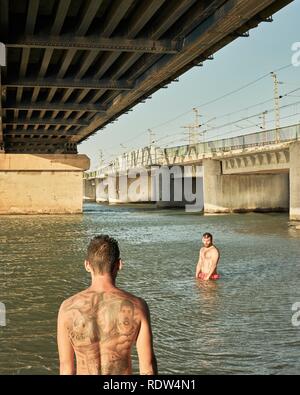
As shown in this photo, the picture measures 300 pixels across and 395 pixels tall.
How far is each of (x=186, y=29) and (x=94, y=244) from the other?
48.1ft

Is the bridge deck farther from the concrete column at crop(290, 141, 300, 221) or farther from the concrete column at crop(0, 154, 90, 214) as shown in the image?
the concrete column at crop(0, 154, 90, 214)

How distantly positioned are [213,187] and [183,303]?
4390 centimetres

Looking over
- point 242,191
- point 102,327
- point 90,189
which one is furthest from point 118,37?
point 90,189

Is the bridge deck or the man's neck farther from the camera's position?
the bridge deck

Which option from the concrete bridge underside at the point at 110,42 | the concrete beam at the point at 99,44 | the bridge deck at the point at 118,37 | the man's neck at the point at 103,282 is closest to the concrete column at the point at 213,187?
the concrete bridge underside at the point at 110,42

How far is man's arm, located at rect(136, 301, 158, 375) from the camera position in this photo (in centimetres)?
370

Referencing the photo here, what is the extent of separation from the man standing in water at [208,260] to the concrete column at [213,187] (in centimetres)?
4071

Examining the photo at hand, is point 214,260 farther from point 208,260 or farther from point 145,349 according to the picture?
point 145,349

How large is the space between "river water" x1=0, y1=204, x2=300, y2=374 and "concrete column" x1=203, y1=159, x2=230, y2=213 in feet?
104

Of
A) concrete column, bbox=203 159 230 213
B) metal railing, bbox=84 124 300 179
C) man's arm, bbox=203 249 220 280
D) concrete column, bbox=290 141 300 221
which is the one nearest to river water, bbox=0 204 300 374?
man's arm, bbox=203 249 220 280

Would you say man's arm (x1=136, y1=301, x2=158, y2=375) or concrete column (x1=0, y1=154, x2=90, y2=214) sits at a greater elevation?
concrete column (x1=0, y1=154, x2=90, y2=214)

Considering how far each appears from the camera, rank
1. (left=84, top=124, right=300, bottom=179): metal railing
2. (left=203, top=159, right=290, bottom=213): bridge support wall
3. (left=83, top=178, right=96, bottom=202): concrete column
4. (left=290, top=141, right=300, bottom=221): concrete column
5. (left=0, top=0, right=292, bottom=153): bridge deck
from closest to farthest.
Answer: (left=0, top=0, right=292, bottom=153): bridge deck → (left=290, top=141, right=300, bottom=221): concrete column → (left=84, top=124, right=300, bottom=179): metal railing → (left=203, top=159, right=290, bottom=213): bridge support wall → (left=83, top=178, right=96, bottom=202): concrete column

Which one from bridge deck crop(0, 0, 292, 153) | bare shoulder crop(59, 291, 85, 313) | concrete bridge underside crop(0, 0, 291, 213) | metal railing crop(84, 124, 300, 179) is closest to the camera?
bare shoulder crop(59, 291, 85, 313)

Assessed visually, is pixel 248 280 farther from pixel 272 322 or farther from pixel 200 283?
pixel 272 322
